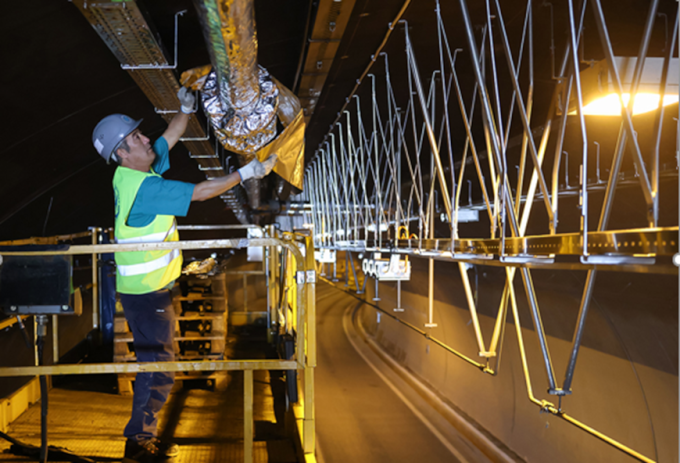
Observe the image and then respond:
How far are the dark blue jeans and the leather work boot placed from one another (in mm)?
40

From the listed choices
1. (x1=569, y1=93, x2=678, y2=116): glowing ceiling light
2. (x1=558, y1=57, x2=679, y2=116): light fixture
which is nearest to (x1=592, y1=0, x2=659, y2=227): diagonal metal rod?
(x1=558, y1=57, x2=679, y2=116): light fixture

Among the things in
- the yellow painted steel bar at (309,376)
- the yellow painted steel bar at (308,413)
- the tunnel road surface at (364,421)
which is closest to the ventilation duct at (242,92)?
the yellow painted steel bar at (309,376)

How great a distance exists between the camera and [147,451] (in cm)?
311

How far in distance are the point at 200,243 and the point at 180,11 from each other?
8.89 feet

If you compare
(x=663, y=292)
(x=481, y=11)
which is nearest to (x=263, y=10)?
(x=481, y=11)

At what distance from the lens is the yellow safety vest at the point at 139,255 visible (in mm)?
3131

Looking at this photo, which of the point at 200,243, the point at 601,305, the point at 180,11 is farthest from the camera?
the point at 601,305

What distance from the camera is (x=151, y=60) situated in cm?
420

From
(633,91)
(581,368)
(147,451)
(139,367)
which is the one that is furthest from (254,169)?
(581,368)

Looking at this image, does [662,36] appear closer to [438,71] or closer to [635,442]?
[438,71]

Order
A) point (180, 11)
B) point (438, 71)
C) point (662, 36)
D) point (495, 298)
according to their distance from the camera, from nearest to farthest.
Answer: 1. point (662, 36)
2. point (180, 11)
3. point (438, 71)
4. point (495, 298)

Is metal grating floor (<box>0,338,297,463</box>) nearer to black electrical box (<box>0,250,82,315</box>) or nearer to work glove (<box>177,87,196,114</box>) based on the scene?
black electrical box (<box>0,250,82,315</box>)

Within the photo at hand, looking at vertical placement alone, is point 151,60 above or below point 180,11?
below

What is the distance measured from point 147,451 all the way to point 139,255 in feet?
3.93
